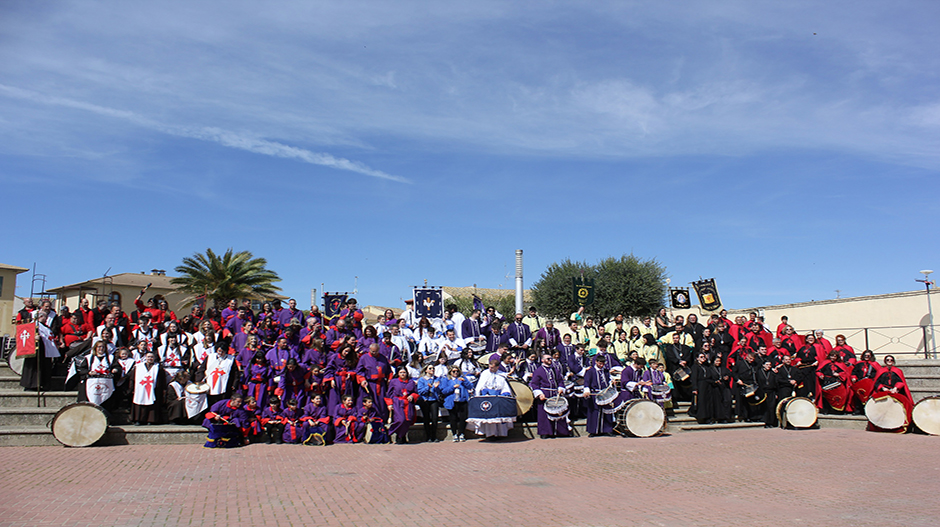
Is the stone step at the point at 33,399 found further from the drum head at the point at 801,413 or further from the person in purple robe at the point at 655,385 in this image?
the drum head at the point at 801,413

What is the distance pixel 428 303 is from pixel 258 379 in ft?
22.6

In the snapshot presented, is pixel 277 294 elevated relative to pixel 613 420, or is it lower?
elevated

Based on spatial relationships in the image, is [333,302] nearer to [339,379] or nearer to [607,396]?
[339,379]

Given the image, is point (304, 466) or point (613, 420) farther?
point (613, 420)

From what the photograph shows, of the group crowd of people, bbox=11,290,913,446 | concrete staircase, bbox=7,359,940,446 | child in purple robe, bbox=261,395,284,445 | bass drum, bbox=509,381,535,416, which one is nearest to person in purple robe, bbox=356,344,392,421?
crowd of people, bbox=11,290,913,446

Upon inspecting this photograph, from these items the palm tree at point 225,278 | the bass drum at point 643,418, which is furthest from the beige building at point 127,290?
the bass drum at point 643,418

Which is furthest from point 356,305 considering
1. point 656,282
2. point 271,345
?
point 656,282

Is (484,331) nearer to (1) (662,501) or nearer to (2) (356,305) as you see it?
(2) (356,305)

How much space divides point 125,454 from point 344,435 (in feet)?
12.1

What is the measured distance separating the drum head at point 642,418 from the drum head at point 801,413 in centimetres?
375

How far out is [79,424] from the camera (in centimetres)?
1052

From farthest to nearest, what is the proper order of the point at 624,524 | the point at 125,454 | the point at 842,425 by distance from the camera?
1. the point at 842,425
2. the point at 125,454
3. the point at 624,524

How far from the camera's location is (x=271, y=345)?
1346cm

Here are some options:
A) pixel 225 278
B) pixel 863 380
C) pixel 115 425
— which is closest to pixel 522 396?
pixel 115 425
